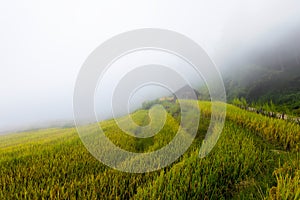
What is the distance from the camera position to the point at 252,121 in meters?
6.75

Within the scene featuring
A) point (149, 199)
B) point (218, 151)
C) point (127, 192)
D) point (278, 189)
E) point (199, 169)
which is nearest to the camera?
point (278, 189)

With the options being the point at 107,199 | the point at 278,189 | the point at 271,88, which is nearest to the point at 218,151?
the point at 278,189

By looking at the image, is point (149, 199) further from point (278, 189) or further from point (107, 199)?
point (278, 189)

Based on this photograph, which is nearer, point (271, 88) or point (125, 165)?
point (125, 165)

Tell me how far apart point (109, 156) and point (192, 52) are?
297 cm

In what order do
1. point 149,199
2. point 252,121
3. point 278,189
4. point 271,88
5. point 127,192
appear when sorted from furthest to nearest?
point 271,88, point 252,121, point 127,192, point 149,199, point 278,189

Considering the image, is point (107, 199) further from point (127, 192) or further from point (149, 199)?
point (149, 199)

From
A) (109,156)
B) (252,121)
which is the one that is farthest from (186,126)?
(109,156)

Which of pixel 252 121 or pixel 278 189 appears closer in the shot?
pixel 278 189

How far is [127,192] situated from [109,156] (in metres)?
1.55

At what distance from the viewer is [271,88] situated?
192750 mm

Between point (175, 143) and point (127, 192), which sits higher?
point (175, 143)

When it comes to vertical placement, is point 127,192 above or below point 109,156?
below

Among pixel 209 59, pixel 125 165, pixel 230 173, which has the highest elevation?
pixel 209 59
